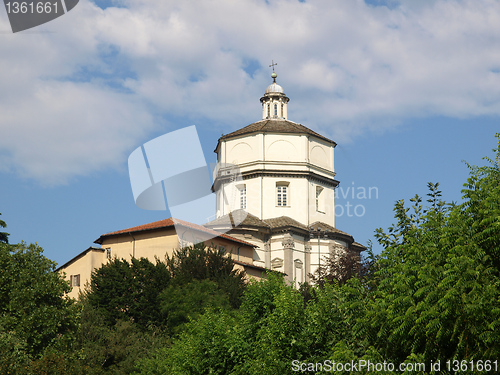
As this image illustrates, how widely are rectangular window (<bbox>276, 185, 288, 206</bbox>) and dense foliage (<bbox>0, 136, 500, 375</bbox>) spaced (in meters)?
17.0

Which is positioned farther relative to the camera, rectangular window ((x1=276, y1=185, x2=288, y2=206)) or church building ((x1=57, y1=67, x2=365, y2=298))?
rectangular window ((x1=276, y1=185, x2=288, y2=206))

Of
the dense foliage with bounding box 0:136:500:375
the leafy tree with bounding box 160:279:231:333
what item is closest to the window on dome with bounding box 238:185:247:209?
the dense foliage with bounding box 0:136:500:375

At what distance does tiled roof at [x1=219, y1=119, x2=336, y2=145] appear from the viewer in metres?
65.1

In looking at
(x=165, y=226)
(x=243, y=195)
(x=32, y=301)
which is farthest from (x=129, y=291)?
(x=243, y=195)

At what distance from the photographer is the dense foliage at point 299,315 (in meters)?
14.6

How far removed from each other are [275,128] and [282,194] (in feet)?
18.3

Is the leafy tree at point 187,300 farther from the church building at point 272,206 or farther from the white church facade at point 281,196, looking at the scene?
the white church facade at point 281,196

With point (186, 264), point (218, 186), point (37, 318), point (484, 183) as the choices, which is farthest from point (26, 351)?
point (218, 186)

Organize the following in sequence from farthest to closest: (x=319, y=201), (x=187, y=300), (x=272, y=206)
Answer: (x=319, y=201) < (x=272, y=206) < (x=187, y=300)

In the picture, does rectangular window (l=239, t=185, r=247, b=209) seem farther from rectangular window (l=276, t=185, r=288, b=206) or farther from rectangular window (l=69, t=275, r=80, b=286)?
rectangular window (l=69, t=275, r=80, b=286)

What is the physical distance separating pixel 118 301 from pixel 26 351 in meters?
11.9

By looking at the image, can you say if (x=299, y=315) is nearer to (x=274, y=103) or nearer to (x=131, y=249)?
(x=131, y=249)

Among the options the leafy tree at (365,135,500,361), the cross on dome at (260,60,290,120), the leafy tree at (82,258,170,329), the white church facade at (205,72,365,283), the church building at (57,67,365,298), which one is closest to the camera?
the leafy tree at (365,135,500,361)

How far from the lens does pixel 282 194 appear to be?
212 ft
